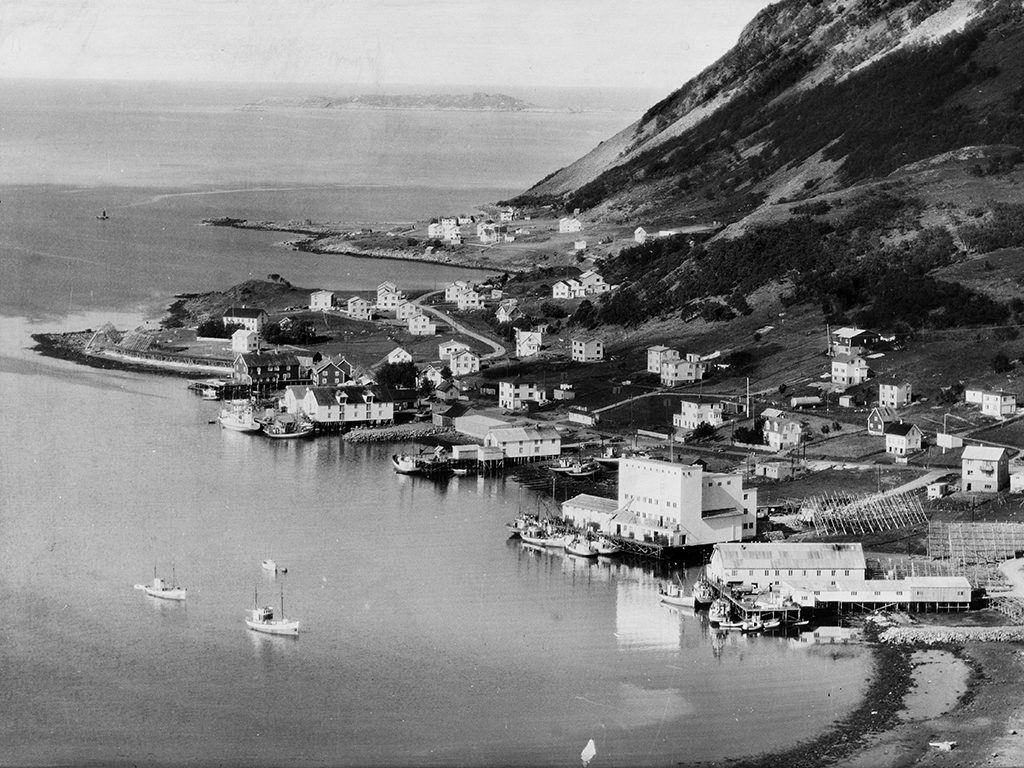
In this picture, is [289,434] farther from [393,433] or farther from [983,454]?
[983,454]

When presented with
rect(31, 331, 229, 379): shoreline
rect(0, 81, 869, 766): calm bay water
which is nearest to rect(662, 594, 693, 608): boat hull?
rect(0, 81, 869, 766): calm bay water

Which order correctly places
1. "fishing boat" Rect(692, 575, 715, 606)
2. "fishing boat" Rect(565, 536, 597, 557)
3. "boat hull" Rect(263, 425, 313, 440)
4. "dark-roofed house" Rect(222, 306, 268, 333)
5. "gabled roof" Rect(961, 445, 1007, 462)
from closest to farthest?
"fishing boat" Rect(692, 575, 715, 606), "fishing boat" Rect(565, 536, 597, 557), "gabled roof" Rect(961, 445, 1007, 462), "boat hull" Rect(263, 425, 313, 440), "dark-roofed house" Rect(222, 306, 268, 333)

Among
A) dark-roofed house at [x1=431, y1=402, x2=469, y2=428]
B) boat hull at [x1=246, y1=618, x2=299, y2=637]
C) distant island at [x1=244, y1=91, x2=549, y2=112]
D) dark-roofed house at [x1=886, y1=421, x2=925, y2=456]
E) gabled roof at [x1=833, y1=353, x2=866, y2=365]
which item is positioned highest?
distant island at [x1=244, y1=91, x2=549, y2=112]

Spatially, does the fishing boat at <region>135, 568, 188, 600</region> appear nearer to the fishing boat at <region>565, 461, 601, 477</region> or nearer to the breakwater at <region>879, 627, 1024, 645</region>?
the breakwater at <region>879, 627, 1024, 645</region>

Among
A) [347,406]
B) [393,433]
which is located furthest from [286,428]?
[393,433]

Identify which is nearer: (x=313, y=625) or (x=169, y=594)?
(x=313, y=625)

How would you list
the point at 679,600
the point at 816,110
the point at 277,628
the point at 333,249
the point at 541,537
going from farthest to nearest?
the point at 333,249
the point at 816,110
the point at 541,537
the point at 679,600
the point at 277,628
